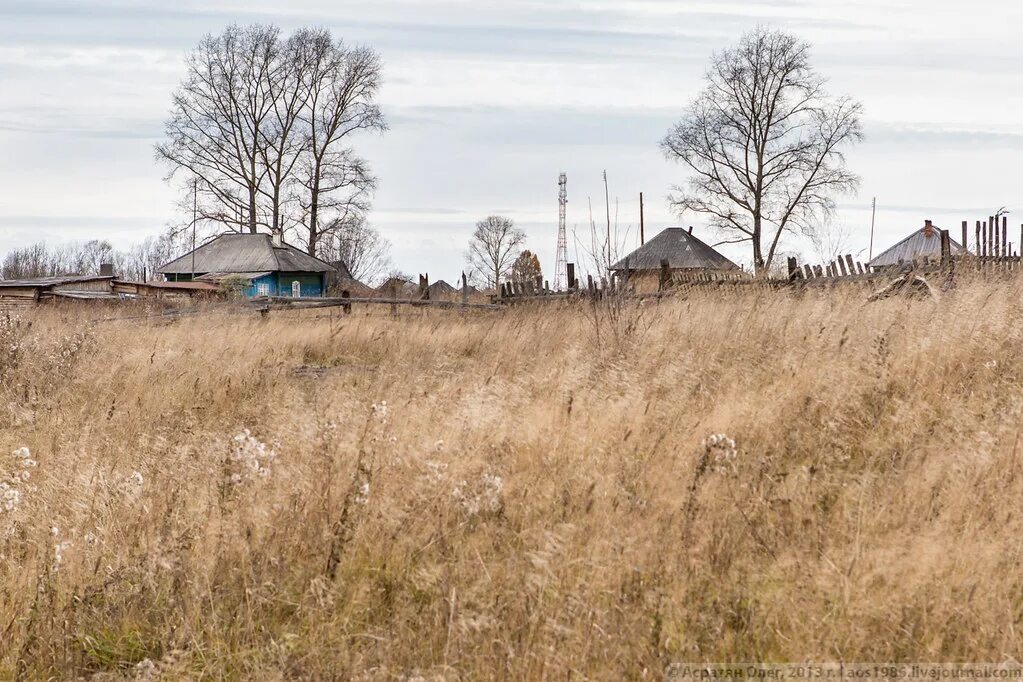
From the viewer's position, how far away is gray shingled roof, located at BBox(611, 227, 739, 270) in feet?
146

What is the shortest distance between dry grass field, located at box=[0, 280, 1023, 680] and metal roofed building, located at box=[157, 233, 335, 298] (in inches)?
1337

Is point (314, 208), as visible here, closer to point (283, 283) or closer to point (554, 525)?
point (283, 283)

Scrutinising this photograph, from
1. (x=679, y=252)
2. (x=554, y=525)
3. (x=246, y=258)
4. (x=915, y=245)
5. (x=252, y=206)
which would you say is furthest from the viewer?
(x=679, y=252)

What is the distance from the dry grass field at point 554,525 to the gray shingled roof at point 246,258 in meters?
33.9

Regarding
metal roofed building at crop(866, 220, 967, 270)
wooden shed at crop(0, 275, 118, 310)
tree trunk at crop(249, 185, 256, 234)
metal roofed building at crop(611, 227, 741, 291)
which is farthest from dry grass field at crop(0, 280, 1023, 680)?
metal roofed building at crop(611, 227, 741, 291)

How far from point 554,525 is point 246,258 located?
39.4 metres

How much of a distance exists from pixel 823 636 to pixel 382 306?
64.1ft

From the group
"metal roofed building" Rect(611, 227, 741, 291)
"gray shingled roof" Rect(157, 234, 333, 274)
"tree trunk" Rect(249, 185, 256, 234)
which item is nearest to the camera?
"tree trunk" Rect(249, 185, 256, 234)

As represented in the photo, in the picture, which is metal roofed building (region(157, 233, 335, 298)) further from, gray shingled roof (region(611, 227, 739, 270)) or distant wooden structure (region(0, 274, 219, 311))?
gray shingled roof (region(611, 227, 739, 270))

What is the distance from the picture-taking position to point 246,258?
41.4 metres

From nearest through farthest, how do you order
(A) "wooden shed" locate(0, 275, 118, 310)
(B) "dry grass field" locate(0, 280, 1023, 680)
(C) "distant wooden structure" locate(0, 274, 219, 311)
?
(B) "dry grass field" locate(0, 280, 1023, 680) < (A) "wooden shed" locate(0, 275, 118, 310) < (C) "distant wooden structure" locate(0, 274, 219, 311)

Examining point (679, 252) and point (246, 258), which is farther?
point (679, 252)

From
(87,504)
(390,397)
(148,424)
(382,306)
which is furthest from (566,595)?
(382,306)

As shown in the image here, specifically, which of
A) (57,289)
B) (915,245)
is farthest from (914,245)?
(57,289)
